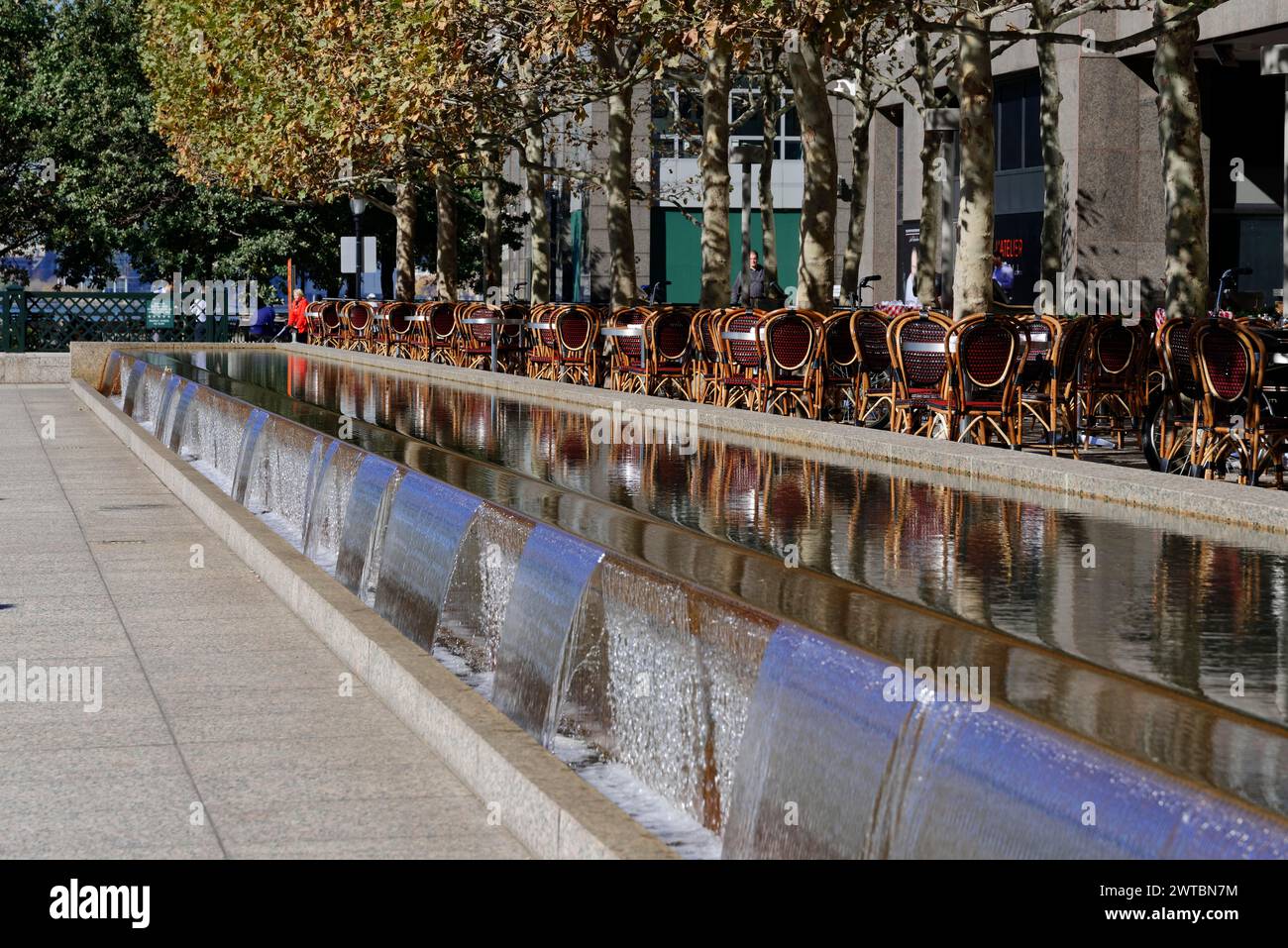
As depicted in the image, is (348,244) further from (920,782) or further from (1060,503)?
(920,782)

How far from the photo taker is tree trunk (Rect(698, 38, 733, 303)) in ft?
85.8

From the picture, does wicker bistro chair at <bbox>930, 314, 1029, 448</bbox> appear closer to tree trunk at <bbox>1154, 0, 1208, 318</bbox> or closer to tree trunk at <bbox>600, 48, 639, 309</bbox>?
tree trunk at <bbox>1154, 0, 1208, 318</bbox>

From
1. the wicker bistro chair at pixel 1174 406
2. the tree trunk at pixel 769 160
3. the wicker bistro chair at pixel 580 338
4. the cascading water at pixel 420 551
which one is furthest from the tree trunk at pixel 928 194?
the cascading water at pixel 420 551

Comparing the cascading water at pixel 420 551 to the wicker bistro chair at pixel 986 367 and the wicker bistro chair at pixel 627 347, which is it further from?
the wicker bistro chair at pixel 627 347

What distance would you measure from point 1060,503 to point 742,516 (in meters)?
1.57

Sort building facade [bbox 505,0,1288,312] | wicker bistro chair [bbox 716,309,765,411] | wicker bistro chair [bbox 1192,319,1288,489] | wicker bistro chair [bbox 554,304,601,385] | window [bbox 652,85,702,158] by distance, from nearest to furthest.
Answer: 1. wicker bistro chair [bbox 1192,319,1288,489]
2. wicker bistro chair [bbox 716,309,765,411]
3. wicker bistro chair [bbox 554,304,601,385]
4. building facade [bbox 505,0,1288,312]
5. window [bbox 652,85,702,158]

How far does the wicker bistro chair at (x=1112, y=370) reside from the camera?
14562mm

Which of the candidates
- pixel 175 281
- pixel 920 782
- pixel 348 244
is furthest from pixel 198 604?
pixel 175 281

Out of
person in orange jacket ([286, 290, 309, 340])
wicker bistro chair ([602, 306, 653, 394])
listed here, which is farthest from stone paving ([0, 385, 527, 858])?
person in orange jacket ([286, 290, 309, 340])

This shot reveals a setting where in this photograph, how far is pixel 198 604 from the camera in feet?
33.1

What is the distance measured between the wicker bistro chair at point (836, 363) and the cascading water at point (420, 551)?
24.3ft

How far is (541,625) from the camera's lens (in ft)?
23.1

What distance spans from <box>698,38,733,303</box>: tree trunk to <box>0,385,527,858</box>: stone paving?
1493cm

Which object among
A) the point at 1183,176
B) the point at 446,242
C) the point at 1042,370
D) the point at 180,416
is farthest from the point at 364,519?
the point at 446,242
